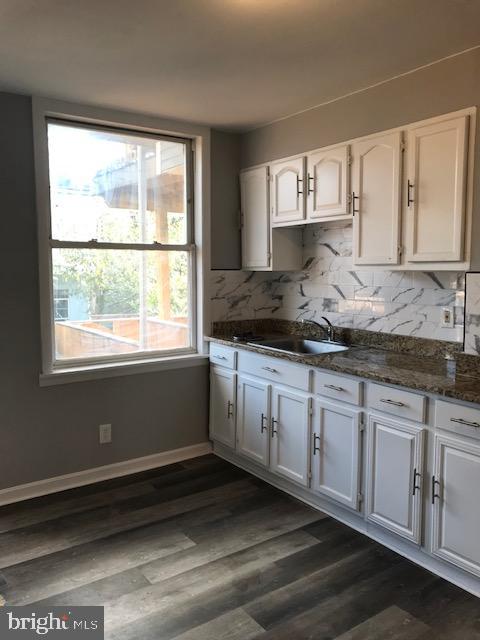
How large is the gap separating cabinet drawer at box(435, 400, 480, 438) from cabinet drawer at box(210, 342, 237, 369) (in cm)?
160

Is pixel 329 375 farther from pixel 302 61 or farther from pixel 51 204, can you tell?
pixel 51 204

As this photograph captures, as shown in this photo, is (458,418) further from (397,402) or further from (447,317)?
(447,317)

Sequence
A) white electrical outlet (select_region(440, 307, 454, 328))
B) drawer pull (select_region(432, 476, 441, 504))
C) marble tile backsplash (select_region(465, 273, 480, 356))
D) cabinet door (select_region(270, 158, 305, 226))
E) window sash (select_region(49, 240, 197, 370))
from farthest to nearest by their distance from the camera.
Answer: cabinet door (select_region(270, 158, 305, 226)) < window sash (select_region(49, 240, 197, 370)) < white electrical outlet (select_region(440, 307, 454, 328)) < marble tile backsplash (select_region(465, 273, 480, 356)) < drawer pull (select_region(432, 476, 441, 504))

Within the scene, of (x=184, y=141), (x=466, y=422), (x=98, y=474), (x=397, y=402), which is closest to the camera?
(x=466, y=422)

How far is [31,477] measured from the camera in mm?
3240

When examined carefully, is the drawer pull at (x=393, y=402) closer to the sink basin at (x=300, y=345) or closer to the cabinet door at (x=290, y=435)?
the cabinet door at (x=290, y=435)

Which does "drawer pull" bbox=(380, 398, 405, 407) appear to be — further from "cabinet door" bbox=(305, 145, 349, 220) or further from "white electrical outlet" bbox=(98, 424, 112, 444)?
"white electrical outlet" bbox=(98, 424, 112, 444)

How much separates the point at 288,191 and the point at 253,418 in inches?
60.7

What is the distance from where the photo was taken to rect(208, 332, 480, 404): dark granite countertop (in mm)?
2275

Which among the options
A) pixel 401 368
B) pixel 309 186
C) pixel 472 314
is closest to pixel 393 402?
pixel 401 368

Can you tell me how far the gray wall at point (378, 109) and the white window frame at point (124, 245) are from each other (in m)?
0.46

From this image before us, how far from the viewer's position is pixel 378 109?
2936mm
